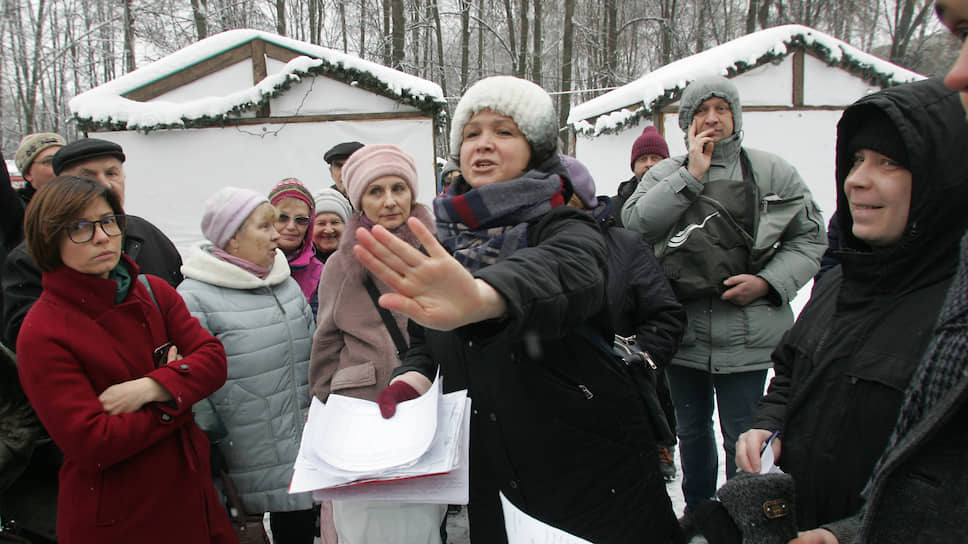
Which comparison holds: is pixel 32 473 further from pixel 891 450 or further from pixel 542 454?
pixel 891 450

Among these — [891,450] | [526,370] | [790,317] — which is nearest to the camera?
[891,450]

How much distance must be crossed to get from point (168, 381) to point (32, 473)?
882mm

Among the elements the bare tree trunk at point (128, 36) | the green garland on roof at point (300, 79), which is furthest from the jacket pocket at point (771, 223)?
the bare tree trunk at point (128, 36)

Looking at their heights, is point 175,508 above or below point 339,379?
below

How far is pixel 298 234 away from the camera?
3275 mm

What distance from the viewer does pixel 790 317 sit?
260 centimetres

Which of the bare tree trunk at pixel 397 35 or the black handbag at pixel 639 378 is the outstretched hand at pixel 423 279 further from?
the bare tree trunk at pixel 397 35

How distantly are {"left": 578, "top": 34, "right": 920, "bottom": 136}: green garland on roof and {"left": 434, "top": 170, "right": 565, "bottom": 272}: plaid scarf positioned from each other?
8293 mm

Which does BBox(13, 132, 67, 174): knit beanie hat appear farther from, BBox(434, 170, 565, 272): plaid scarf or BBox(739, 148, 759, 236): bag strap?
BBox(739, 148, 759, 236): bag strap

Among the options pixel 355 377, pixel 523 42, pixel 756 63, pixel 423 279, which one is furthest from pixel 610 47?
pixel 423 279

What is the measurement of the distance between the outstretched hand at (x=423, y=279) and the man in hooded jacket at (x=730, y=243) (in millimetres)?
1811

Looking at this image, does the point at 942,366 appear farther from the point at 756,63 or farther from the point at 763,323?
the point at 756,63

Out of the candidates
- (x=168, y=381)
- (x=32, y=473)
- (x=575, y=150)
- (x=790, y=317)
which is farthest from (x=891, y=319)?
(x=575, y=150)

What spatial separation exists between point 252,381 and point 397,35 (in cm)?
1326
